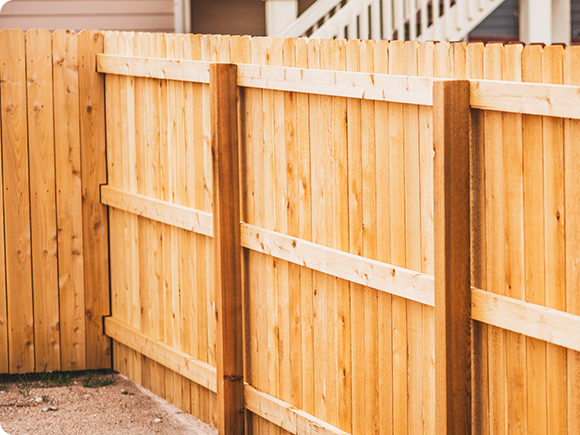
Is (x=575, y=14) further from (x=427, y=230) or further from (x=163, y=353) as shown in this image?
(x=427, y=230)

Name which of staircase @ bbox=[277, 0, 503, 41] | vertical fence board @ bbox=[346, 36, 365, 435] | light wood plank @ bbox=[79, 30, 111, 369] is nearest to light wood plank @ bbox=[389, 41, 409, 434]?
vertical fence board @ bbox=[346, 36, 365, 435]

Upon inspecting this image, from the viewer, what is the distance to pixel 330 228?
143 inches

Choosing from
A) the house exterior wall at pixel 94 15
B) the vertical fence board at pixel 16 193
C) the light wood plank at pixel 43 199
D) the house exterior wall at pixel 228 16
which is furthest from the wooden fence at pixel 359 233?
the house exterior wall at pixel 228 16

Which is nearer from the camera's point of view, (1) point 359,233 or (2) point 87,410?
(1) point 359,233

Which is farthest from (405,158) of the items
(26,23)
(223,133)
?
(26,23)

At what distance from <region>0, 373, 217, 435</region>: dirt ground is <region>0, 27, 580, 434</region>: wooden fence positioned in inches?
4.8

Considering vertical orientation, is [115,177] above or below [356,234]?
above

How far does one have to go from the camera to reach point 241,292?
4.28m

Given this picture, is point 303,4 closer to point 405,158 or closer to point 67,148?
point 67,148

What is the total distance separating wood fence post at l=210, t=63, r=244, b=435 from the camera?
13.6 feet

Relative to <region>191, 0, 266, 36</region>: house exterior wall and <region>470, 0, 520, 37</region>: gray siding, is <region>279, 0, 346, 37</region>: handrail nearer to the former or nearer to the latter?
<region>191, 0, 266, 36</region>: house exterior wall

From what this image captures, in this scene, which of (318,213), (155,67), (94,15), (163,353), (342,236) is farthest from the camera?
(94,15)

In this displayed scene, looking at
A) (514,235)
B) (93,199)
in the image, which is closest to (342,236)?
→ (514,235)

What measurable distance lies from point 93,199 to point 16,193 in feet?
1.62
